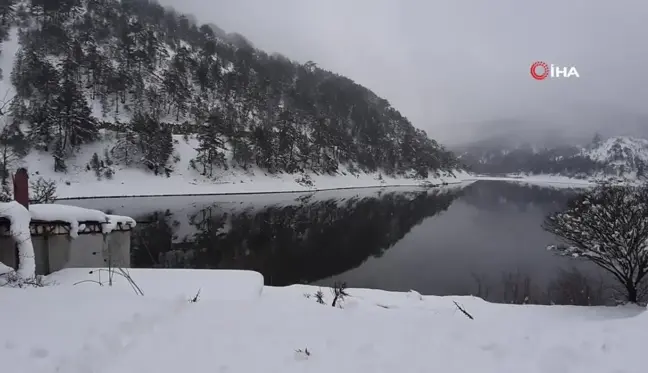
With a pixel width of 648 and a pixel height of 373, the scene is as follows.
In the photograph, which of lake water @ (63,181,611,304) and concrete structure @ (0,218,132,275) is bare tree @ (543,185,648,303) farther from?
concrete structure @ (0,218,132,275)

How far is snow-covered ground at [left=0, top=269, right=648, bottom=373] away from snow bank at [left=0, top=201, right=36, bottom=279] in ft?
11.1

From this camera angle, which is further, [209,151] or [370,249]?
[209,151]

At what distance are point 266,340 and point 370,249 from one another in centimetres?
1894

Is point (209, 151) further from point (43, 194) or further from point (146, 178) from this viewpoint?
point (43, 194)

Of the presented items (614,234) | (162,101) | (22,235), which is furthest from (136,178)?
(614,234)

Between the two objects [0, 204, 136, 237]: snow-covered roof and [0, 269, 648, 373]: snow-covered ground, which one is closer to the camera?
[0, 269, 648, 373]: snow-covered ground

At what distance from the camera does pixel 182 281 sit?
28.9 feet

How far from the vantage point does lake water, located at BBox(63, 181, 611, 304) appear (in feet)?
51.6

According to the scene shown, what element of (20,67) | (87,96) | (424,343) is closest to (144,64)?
(87,96)

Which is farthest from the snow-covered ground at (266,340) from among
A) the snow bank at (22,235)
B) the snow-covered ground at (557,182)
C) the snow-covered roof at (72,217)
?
the snow-covered ground at (557,182)

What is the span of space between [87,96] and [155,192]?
30.2 metres

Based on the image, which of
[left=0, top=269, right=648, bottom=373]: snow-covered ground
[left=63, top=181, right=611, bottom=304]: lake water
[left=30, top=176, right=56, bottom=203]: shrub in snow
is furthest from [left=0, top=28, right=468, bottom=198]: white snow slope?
[left=0, top=269, right=648, bottom=373]: snow-covered ground

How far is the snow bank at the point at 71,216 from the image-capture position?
32.5 feet

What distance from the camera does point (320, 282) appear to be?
50.8 feet
